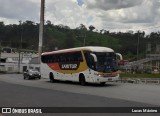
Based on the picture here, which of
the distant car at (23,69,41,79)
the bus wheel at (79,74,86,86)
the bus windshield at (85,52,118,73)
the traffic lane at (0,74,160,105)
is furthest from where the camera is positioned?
the distant car at (23,69,41,79)

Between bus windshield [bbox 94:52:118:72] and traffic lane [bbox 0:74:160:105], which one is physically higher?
bus windshield [bbox 94:52:118:72]

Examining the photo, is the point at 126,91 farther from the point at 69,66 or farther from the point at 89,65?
the point at 69,66

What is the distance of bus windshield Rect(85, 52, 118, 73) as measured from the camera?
32375mm

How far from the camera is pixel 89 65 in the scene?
3303cm

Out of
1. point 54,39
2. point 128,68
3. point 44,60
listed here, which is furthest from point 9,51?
point 44,60

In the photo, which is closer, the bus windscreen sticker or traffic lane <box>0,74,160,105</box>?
traffic lane <box>0,74,160,105</box>

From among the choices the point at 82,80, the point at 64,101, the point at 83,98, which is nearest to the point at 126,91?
the point at 83,98

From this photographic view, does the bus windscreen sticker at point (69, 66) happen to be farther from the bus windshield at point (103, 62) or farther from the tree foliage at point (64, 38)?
the tree foliage at point (64, 38)

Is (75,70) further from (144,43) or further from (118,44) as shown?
(144,43)

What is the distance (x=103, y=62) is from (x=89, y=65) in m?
1.26

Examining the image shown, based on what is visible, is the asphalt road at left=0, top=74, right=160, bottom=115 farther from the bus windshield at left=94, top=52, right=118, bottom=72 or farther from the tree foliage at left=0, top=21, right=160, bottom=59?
→ the tree foliage at left=0, top=21, right=160, bottom=59

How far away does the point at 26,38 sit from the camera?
157 metres

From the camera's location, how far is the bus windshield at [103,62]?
32.4 m

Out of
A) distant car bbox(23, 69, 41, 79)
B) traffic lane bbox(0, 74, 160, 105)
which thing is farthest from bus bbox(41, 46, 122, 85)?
distant car bbox(23, 69, 41, 79)
